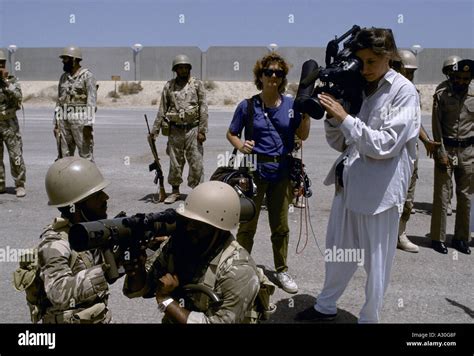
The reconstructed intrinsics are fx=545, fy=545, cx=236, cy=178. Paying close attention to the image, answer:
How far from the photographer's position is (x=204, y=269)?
9.32 ft

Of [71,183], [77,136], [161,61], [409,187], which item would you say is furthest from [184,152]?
[161,61]

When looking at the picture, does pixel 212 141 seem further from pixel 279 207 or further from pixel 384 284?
pixel 384 284

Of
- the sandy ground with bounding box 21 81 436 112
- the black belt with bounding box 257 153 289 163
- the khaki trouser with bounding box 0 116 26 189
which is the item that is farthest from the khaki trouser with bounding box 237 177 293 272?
the sandy ground with bounding box 21 81 436 112

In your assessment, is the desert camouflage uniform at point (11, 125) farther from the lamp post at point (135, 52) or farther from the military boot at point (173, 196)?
the lamp post at point (135, 52)

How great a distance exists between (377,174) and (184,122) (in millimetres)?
4592

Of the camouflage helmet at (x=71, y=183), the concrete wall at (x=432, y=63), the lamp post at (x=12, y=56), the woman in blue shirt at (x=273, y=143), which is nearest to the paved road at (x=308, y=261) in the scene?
the woman in blue shirt at (x=273, y=143)

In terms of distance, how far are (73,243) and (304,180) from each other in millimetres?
2750

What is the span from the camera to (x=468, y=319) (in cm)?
428

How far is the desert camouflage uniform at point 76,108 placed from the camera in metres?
8.24

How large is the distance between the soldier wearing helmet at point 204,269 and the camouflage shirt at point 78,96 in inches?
229

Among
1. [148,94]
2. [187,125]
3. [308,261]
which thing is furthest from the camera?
[148,94]

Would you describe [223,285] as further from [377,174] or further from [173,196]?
[173,196]
